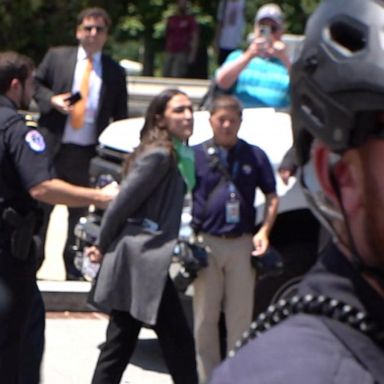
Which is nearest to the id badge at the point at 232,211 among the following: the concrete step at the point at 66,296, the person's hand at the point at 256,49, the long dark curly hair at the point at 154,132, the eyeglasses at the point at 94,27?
the long dark curly hair at the point at 154,132

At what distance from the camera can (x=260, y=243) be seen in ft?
24.7

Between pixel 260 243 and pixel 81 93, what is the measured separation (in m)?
2.64

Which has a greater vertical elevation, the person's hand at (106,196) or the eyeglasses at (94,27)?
the person's hand at (106,196)

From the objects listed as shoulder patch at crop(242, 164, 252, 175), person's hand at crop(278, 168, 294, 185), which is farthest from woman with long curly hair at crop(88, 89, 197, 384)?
person's hand at crop(278, 168, 294, 185)

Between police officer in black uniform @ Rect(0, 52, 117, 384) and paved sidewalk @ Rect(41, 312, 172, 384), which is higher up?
police officer in black uniform @ Rect(0, 52, 117, 384)

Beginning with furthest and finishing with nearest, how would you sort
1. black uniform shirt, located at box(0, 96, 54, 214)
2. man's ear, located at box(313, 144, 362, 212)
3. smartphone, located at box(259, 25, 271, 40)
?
smartphone, located at box(259, 25, 271, 40) < black uniform shirt, located at box(0, 96, 54, 214) < man's ear, located at box(313, 144, 362, 212)

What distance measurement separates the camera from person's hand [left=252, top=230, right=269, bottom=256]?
749 cm

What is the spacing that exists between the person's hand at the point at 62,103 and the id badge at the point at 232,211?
2.45m

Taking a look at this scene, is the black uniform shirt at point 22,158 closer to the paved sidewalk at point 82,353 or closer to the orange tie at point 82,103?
the paved sidewalk at point 82,353

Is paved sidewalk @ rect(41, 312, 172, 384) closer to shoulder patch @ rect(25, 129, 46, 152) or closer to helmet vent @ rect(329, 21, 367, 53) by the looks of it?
shoulder patch @ rect(25, 129, 46, 152)

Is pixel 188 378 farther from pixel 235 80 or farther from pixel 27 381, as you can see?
pixel 235 80

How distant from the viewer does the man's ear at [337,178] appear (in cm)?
175

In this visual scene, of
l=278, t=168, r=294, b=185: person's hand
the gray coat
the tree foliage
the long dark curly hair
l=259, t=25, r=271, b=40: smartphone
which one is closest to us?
the gray coat

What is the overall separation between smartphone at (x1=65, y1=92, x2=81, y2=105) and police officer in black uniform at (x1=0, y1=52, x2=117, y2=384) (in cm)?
306
